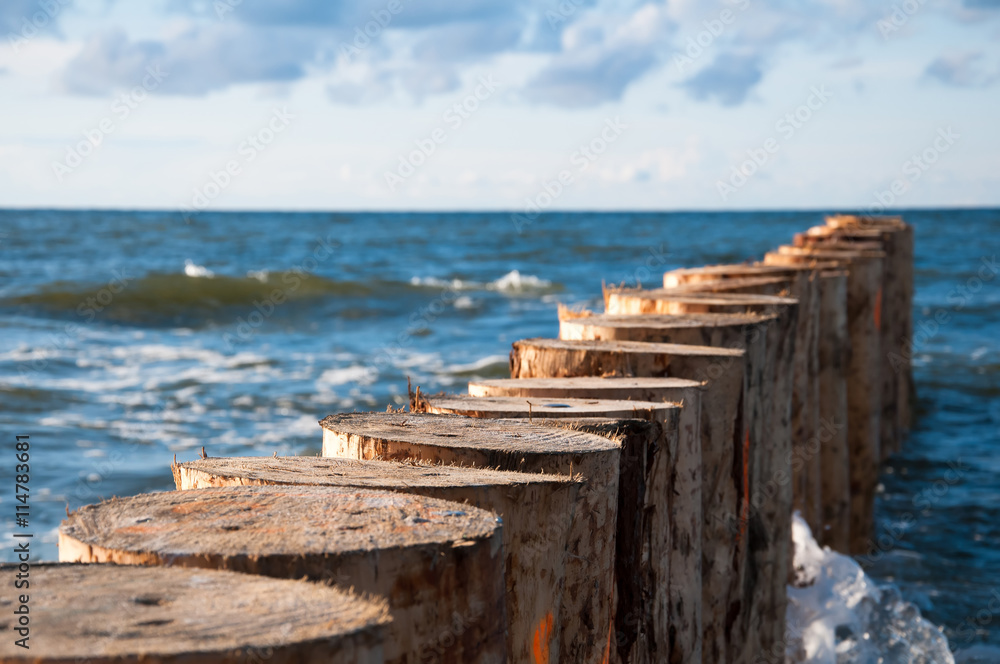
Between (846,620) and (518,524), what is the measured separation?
4.02 m

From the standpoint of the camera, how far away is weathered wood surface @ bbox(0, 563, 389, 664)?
1143 mm

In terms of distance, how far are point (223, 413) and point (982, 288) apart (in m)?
20.9

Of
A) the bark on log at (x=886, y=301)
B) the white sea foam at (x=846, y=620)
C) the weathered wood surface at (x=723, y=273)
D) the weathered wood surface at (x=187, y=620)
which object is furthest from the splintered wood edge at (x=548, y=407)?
the bark on log at (x=886, y=301)

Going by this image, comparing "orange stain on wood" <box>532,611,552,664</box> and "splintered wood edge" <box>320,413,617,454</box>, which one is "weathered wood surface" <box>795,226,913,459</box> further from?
"orange stain on wood" <box>532,611,552,664</box>

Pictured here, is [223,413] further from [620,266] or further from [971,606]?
[620,266]

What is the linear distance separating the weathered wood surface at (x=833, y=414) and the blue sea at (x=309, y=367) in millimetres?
399

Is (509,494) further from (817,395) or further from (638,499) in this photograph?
(817,395)

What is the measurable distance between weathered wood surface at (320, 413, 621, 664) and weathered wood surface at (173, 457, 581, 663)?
0.08 m

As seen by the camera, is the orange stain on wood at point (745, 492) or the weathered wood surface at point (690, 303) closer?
the orange stain on wood at point (745, 492)

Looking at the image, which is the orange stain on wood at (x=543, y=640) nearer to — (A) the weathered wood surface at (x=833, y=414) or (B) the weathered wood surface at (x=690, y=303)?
(B) the weathered wood surface at (x=690, y=303)

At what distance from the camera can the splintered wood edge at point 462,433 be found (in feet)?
7.21

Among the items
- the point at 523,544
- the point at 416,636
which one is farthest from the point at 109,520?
the point at 523,544

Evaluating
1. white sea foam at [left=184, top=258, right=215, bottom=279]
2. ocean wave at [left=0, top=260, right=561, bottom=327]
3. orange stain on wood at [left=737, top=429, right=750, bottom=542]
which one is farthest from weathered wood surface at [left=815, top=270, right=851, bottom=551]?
white sea foam at [left=184, top=258, right=215, bottom=279]

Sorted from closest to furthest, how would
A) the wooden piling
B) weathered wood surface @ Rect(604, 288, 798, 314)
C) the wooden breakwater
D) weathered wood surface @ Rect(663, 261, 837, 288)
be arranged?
the wooden breakwater < weathered wood surface @ Rect(604, 288, 798, 314) < the wooden piling < weathered wood surface @ Rect(663, 261, 837, 288)
